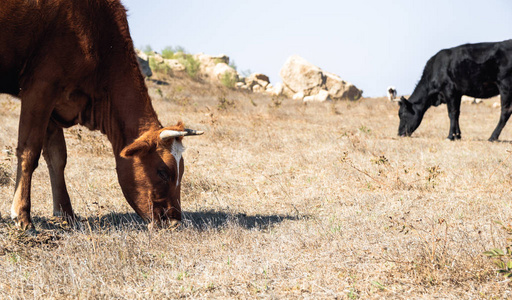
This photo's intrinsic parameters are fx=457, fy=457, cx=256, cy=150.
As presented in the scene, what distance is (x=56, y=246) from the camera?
3.90m

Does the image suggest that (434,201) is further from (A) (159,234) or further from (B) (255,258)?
(A) (159,234)

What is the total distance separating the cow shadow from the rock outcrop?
28.0 meters

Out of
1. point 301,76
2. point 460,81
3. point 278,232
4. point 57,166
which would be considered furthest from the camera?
point 301,76

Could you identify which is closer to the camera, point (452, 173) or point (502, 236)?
point (502, 236)

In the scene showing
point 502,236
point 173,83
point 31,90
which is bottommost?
point 502,236

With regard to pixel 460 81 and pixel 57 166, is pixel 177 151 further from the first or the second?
pixel 460 81

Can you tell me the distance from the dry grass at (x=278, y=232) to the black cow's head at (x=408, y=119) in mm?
3619

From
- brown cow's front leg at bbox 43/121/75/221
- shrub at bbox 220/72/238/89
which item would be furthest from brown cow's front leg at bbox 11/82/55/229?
shrub at bbox 220/72/238/89

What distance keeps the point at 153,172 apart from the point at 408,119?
34.0 ft

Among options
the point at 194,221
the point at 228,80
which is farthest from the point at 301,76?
the point at 194,221

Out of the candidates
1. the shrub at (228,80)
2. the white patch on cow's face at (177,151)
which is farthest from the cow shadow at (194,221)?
the shrub at (228,80)

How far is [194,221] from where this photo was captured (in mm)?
4883

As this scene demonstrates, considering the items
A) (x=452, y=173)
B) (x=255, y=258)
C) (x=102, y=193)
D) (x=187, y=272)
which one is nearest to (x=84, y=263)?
(x=187, y=272)

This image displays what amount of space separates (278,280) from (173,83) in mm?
27542
